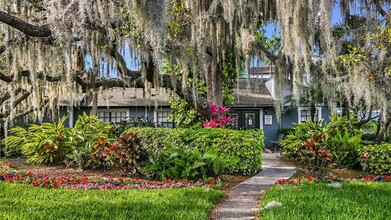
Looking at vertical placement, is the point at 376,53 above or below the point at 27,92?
above

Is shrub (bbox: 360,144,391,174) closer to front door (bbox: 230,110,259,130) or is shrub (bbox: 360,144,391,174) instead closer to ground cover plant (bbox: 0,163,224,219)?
ground cover plant (bbox: 0,163,224,219)

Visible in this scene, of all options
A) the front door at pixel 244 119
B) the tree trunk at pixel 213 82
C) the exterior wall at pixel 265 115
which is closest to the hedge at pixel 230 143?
the tree trunk at pixel 213 82

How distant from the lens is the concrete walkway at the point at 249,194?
4426 millimetres

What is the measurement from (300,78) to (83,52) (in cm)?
528

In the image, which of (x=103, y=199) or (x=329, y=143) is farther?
(x=329, y=143)

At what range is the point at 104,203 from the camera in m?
4.51

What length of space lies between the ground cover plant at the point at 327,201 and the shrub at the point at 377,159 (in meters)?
2.69

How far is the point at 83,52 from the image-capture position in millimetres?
8664

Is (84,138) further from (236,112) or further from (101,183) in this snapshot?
(236,112)

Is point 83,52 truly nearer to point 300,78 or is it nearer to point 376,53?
point 300,78

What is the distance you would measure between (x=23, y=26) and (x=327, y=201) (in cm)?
481

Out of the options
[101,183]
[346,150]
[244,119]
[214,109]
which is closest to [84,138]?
[214,109]

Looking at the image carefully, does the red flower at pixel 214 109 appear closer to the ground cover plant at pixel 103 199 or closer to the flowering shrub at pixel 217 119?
the flowering shrub at pixel 217 119

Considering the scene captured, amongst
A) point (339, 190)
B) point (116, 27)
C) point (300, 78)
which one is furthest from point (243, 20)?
point (339, 190)
